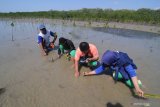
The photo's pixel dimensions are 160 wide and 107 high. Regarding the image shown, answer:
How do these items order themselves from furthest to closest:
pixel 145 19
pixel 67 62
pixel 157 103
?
pixel 145 19
pixel 67 62
pixel 157 103

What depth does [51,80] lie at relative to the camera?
190 inches

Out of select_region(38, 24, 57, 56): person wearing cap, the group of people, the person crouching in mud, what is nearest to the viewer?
the group of people

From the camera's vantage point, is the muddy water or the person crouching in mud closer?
the muddy water

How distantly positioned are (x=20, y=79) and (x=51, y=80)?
32.0 inches

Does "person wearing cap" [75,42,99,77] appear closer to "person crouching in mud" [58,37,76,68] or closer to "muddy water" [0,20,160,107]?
"muddy water" [0,20,160,107]

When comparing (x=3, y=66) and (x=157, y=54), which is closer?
(x=3, y=66)

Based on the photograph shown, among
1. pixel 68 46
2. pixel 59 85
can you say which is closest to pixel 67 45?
pixel 68 46

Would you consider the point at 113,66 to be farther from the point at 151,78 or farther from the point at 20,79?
the point at 20,79

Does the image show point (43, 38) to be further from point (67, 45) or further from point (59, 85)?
point (59, 85)

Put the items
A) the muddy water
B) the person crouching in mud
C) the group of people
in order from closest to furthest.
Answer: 1. the muddy water
2. the group of people
3. the person crouching in mud

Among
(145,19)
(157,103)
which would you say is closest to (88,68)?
(157,103)

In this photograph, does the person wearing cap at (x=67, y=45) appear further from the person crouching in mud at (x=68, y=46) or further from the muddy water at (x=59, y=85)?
the muddy water at (x=59, y=85)

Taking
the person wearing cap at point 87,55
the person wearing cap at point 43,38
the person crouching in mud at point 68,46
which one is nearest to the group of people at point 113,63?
the person wearing cap at point 87,55

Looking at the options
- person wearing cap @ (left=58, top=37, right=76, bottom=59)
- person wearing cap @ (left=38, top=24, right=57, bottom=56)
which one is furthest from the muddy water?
person wearing cap @ (left=38, top=24, right=57, bottom=56)
